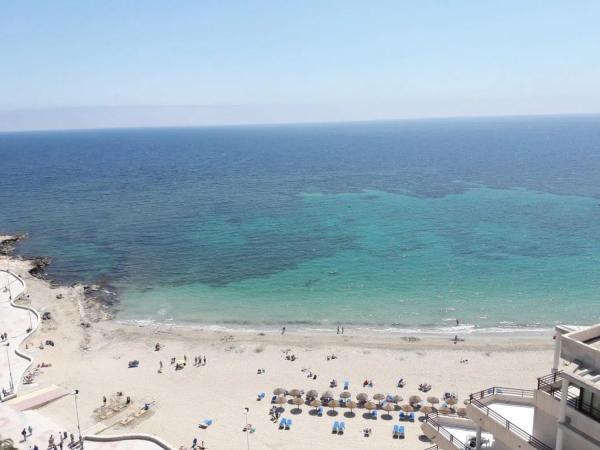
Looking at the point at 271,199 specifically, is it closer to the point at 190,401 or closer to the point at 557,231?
the point at 557,231

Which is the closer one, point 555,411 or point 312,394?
point 555,411

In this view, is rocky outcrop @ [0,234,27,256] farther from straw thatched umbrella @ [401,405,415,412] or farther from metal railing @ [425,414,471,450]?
metal railing @ [425,414,471,450]

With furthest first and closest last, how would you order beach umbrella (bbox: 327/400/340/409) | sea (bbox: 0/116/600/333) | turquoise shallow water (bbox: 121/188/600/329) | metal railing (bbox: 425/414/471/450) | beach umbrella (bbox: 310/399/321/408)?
1. sea (bbox: 0/116/600/333)
2. turquoise shallow water (bbox: 121/188/600/329)
3. beach umbrella (bbox: 310/399/321/408)
4. beach umbrella (bbox: 327/400/340/409)
5. metal railing (bbox: 425/414/471/450)

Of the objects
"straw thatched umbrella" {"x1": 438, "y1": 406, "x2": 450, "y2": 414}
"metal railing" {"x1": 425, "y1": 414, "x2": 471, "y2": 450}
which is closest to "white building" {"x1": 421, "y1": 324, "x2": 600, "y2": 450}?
"metal railing" {"x1": 425, "y1": 414, "x2": 471, "y2": 450}

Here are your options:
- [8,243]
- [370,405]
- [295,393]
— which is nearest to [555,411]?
[370,405]

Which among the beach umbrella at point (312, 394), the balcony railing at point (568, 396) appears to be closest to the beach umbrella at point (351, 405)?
the beach umbrella at point (312, 394)

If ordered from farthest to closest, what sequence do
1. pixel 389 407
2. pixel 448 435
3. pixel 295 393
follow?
1. pixel 295 393
2. pixel 389 407
3. pixel 448 435

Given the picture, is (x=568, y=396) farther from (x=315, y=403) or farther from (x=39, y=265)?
(x=39, y=265)
